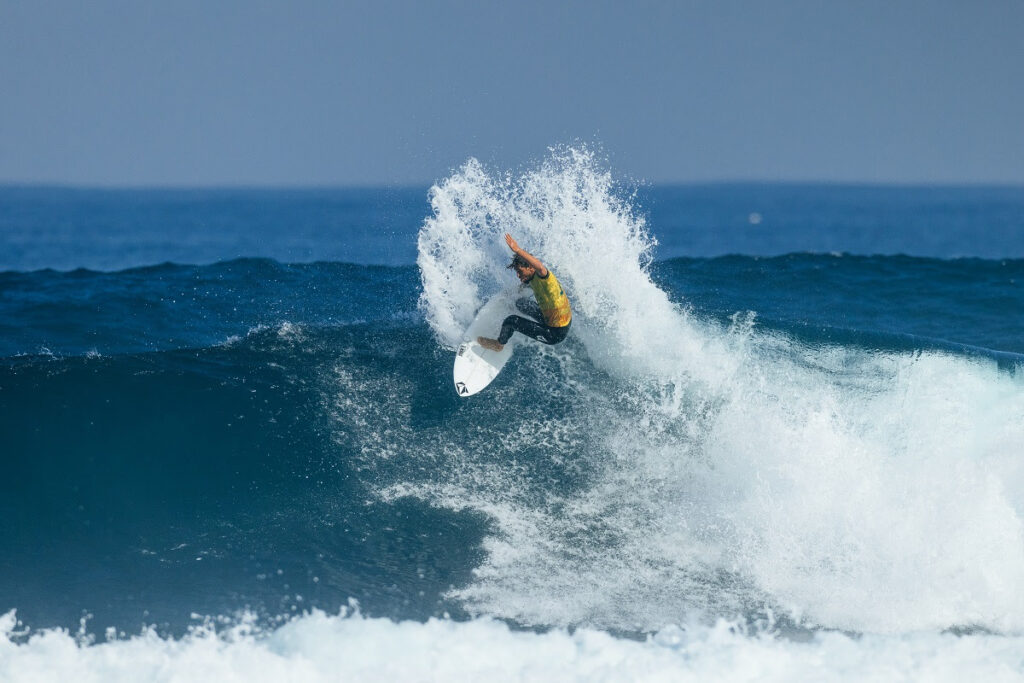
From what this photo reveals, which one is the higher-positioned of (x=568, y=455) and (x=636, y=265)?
(x=636, y=265)

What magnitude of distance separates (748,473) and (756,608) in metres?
1.73

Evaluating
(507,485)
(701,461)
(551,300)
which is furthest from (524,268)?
(701,461)

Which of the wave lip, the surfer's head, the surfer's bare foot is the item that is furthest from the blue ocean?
the surfer's head

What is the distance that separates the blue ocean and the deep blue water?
4cm

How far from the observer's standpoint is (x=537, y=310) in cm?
1033

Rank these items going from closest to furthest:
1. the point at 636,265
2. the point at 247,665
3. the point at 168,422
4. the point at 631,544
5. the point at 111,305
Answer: the point at 247,665, the point at 631,544, the point at 168,422, the point at 636,265, the point at 111,305

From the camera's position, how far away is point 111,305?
47.7ft

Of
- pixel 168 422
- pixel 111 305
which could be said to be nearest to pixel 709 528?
pixel 168 422

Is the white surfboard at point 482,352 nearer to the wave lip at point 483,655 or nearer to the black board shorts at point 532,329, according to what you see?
the black board shorts at point 532,329

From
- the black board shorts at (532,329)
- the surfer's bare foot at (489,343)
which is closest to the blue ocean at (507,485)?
the surfer's bare foot at (489,343)

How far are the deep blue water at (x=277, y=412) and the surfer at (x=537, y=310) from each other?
66 cm

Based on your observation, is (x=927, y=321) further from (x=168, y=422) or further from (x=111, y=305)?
(x=111, y=305)

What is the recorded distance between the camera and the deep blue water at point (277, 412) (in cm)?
767

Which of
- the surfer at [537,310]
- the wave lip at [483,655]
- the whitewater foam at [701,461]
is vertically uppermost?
the surfer at [537,310]
